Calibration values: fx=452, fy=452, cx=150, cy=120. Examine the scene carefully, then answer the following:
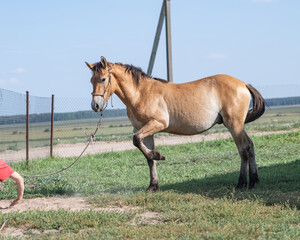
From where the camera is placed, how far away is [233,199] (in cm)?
670

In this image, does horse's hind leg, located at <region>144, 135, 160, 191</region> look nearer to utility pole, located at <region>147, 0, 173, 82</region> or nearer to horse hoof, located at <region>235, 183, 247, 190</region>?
horse hoof, located at <region>235, 183, 247, 190</region>

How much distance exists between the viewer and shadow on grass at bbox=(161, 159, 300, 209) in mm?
6797

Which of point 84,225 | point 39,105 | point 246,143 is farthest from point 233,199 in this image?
point 39,105

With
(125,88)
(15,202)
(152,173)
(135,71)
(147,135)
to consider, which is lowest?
(15,202)

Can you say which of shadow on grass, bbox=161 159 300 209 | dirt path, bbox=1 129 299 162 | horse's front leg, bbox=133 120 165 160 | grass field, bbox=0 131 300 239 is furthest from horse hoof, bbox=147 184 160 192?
dirt path, bbox=1 129 299 162

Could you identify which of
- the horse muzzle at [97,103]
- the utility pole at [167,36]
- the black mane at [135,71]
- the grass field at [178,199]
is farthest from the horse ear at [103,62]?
the utility pole at [167,36]

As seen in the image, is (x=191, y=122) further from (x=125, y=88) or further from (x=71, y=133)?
(x=71, y=133)

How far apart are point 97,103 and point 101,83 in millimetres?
372

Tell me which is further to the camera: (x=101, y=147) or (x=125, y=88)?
(x=101, y=147)

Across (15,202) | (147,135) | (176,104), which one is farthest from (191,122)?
(15,202)

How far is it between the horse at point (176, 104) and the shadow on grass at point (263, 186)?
1.19 feet

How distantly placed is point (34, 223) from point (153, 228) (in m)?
1.59

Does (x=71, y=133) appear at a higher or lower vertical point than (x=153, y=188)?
lower

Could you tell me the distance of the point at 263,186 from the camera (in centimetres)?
795
